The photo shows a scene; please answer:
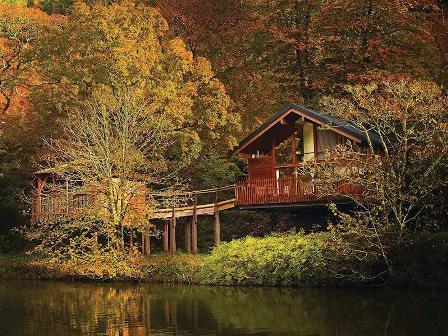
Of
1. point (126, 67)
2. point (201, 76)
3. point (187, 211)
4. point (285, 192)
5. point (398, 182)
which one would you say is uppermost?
point (201, 76)

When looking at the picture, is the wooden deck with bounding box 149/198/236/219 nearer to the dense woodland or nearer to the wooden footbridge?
the wooden footbridge

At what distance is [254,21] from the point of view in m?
45.0

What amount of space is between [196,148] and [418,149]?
13.6 meters

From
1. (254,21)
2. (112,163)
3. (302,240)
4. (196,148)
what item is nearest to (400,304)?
(302,240)

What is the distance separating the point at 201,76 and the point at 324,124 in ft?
32.1

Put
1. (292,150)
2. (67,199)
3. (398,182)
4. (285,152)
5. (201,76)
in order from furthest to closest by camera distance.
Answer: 1. (285,152)
2. (201,76)
3. (67,199)
4. (292,150)
5. (398,182)

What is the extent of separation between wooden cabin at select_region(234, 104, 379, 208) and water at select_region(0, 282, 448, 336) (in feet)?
19.0

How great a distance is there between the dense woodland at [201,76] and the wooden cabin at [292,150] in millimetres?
1044

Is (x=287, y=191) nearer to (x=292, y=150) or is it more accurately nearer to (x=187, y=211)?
(x=292, y=150)

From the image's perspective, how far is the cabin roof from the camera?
28422mm

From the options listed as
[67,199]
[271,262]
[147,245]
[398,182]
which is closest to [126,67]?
[67,199]

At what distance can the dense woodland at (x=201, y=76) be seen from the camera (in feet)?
105

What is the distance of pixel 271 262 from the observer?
2520 centimetres

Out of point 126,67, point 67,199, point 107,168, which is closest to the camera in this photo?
point 107,168
